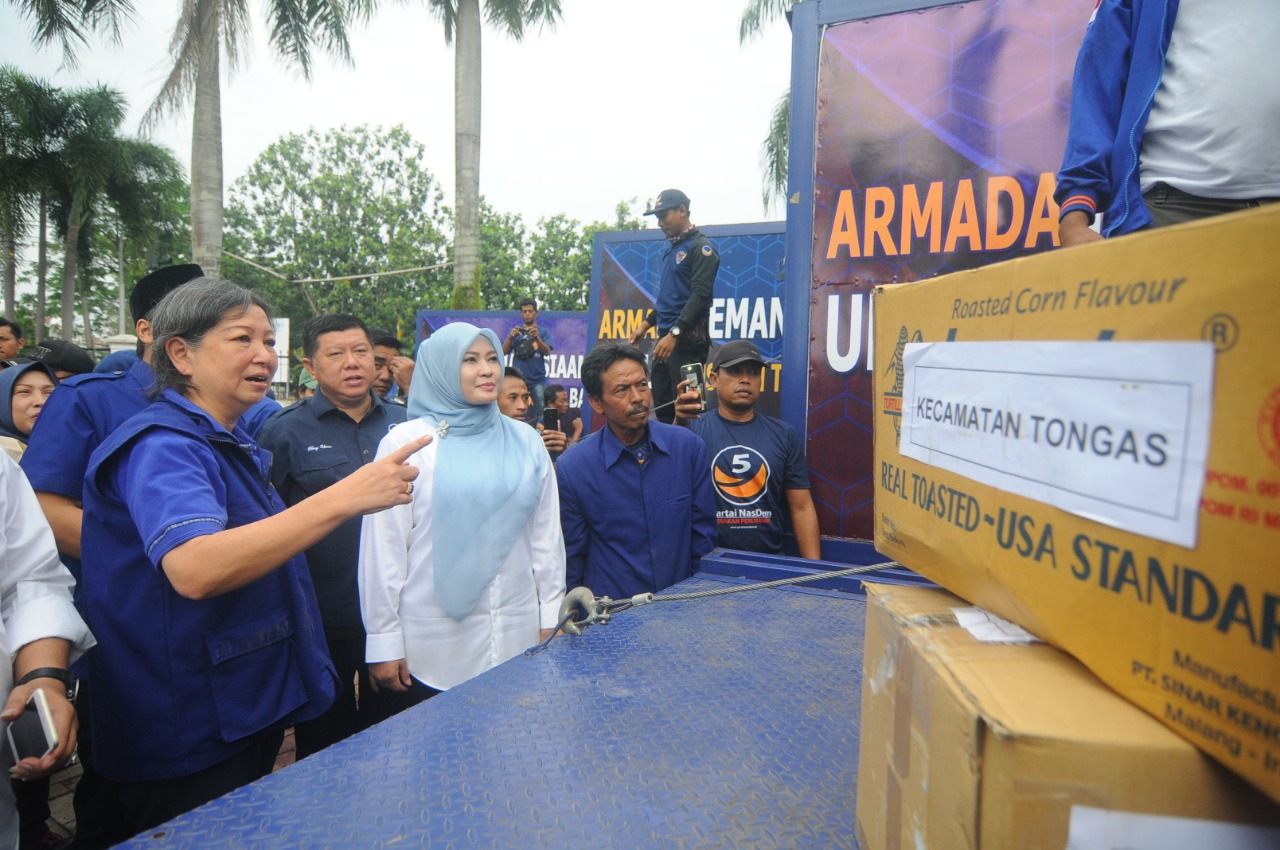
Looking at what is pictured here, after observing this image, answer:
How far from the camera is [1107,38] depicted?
5.46 feet

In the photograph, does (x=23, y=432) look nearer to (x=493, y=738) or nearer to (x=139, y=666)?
(x=139, y=666)

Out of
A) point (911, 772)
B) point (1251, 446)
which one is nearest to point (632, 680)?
point (911, 772)

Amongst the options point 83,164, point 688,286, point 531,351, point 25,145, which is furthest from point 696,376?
point 25,145

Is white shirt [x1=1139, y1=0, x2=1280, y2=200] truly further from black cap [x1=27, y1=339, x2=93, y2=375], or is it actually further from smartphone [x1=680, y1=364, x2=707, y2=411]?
black cap [x1=27, y1=339, x2=93, y2=375]

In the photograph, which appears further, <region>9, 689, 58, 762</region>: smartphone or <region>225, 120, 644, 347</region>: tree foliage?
<region>225, 120, 644, 347</region>: tree foliage

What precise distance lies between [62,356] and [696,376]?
3.65 m

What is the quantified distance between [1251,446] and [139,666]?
2020 mm

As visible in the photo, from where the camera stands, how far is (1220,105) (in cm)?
147

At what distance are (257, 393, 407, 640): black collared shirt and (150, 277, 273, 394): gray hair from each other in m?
0.87

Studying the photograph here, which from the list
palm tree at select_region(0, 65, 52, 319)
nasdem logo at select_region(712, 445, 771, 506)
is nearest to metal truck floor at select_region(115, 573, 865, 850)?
nasdem logo at select_region(712, 445, 771, 506)

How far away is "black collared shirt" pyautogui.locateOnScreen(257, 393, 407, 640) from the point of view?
2873mm

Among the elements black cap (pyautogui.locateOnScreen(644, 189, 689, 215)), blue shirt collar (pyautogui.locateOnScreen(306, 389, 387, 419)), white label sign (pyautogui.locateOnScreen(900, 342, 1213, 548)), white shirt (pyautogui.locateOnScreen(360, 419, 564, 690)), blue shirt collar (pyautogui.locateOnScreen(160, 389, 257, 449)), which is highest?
black cap (pyautogui.locateOnScreen(644, 189, 689, 215))

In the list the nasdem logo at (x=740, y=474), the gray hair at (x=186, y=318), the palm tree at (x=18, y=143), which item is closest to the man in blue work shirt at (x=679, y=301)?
the nasdem logo at (x=740, y=474)

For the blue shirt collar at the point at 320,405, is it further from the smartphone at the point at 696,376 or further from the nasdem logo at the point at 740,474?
the smartphone at the point at 696,376
